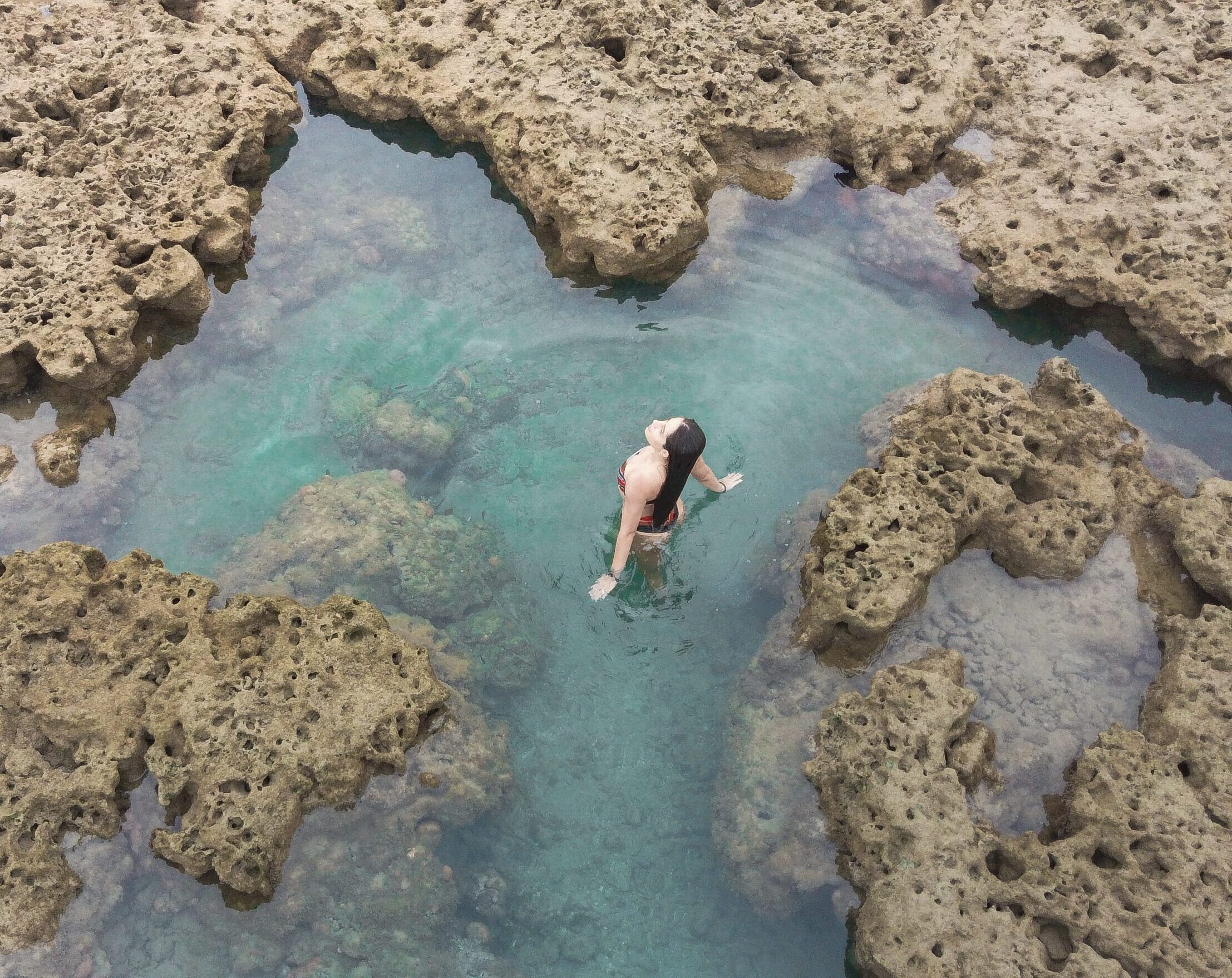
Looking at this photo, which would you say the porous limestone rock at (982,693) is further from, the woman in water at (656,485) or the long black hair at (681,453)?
the long black hair at (681,453)

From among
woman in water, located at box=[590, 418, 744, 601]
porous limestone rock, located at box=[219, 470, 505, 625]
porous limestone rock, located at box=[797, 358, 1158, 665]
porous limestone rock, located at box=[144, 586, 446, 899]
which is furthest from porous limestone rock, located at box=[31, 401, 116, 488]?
porous limestone rock, located at box=[797, 358, 1158, 665]

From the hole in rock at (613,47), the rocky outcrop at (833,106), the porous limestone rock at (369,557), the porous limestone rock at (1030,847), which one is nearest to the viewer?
the porous limestone rock at (1030,847)

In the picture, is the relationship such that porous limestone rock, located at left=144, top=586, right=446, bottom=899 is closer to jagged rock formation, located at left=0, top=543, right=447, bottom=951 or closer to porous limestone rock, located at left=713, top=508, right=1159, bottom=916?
jagged rock formation, located at left=0, top=543, right=447, bottom=951

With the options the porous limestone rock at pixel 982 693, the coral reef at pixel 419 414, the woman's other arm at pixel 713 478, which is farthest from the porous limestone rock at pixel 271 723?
the woman's other arm at pixel 713 478

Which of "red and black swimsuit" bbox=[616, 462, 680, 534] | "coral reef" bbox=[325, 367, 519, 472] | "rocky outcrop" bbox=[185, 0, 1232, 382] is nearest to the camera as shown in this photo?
"red and black swimsuit" bbox=[616, 462, 680, 534]

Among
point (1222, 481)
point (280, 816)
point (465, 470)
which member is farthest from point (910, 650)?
point (280, 816)

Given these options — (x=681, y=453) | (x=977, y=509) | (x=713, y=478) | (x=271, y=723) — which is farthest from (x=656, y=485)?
(x=271, y=723)

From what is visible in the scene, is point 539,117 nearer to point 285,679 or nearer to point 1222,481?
point 285,679
